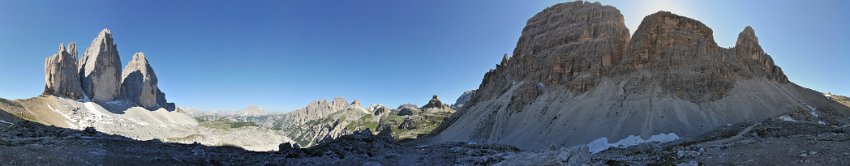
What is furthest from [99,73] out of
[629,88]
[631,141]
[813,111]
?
[813,111]

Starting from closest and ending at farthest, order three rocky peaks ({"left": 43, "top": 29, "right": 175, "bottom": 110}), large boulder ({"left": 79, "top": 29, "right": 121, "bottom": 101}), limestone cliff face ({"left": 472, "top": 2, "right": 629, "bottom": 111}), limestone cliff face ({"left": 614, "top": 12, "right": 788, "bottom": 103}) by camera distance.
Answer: limestone cliff face ({"left": 614, "top": 12, "right": 788, "bottom": 103}) < limestone cliff face ({"left": 472, "top": 2, "right": 629, "bottom": 111}) < three rocky peaks ({"left": 43, "top": 29, "right": 175, "bottom": 110}) < large boulder ({"left": 79, "top": 29, "right": 121, "bottom": 101})

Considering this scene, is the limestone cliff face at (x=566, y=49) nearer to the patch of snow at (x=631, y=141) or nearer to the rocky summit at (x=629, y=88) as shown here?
the rocky summit at (x=629, y=88)

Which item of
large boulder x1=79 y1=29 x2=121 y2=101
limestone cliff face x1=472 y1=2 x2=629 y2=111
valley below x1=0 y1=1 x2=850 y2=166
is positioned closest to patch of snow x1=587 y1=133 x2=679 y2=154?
valley below x1=0 y1=1 x2=850 y2=166

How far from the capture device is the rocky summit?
256ft

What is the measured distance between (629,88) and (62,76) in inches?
6817

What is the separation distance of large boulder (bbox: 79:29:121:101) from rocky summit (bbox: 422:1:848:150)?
475 feet

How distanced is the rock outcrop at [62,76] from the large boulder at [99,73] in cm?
1202

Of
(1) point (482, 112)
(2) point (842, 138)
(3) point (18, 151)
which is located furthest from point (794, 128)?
(3) point (18, 151)

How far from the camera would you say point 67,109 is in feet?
465

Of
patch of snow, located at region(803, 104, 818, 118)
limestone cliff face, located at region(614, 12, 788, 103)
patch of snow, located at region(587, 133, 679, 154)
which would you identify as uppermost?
limestone cliff face, located at region(614, 12, 788, 103)

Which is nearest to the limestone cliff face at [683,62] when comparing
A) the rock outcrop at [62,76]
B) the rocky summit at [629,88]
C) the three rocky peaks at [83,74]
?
the rocky summit at [629,88]

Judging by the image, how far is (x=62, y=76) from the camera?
506ft

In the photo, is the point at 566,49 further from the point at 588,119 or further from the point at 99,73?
the point at 99,73

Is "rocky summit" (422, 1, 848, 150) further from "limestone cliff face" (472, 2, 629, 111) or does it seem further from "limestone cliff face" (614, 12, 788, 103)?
"limestone cliff face" (472, 2, 629, 111)
